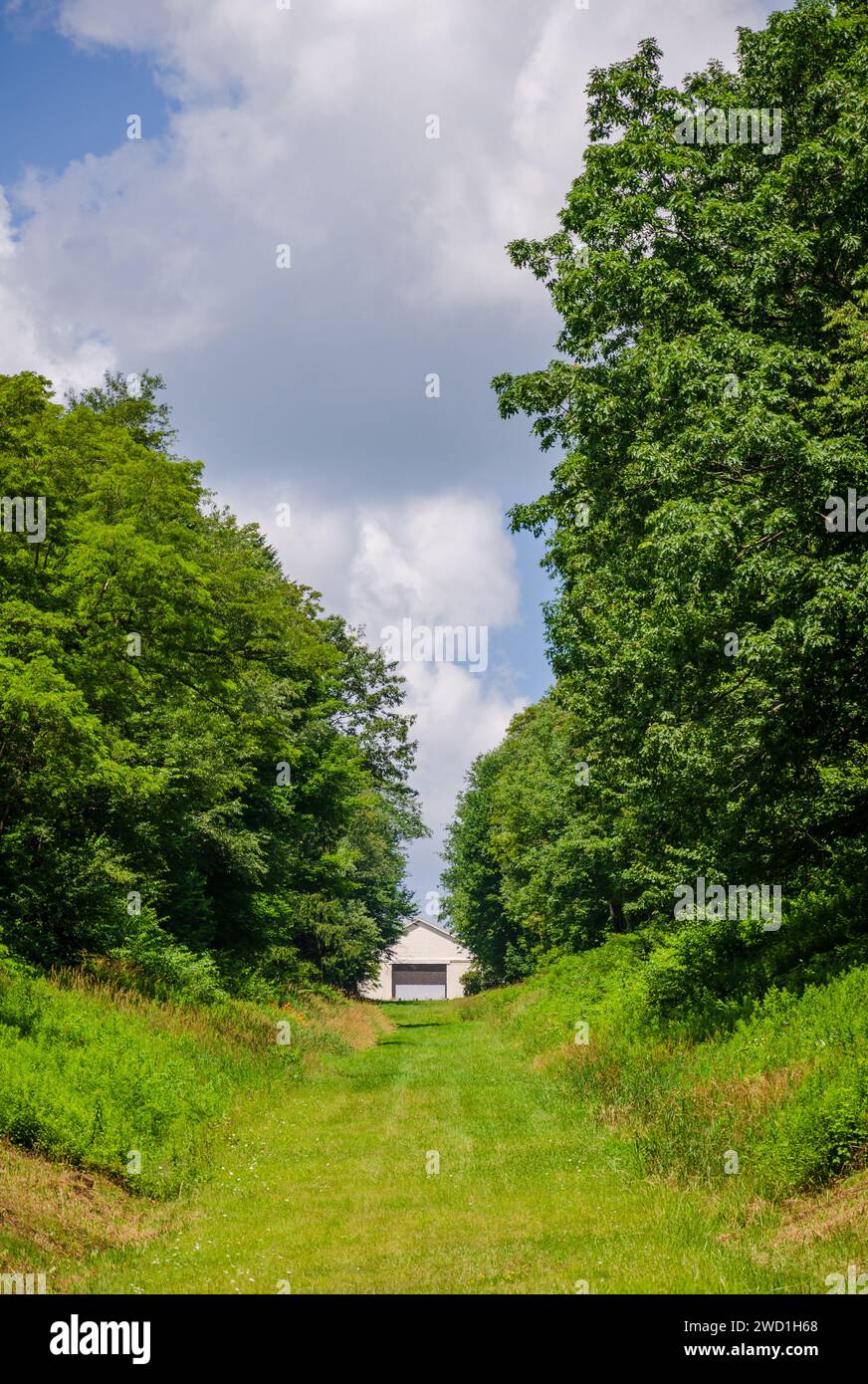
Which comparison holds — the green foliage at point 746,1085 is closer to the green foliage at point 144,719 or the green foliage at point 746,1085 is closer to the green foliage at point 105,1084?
the green foliage at point 105,1084

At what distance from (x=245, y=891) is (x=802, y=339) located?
22491mm

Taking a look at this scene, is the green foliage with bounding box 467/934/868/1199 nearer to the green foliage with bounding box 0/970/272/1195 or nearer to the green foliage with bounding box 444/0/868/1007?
the green foliage with bounding box 444/0/868/1007

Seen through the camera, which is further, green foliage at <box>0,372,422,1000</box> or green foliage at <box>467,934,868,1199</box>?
green foliage at <box>0,372,422,1000</box>

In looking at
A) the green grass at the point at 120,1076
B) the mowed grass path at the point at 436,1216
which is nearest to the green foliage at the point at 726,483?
the mowed grass path at the point at 436,1216

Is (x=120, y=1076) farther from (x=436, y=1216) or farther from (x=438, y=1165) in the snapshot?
(x=436, y=1216)

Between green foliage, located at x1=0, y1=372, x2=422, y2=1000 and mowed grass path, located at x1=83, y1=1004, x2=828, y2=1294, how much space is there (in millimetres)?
6232

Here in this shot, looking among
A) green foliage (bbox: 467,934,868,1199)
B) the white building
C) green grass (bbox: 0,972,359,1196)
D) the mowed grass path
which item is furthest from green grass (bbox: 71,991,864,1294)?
the white building

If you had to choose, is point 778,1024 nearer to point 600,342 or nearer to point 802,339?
point 802,339

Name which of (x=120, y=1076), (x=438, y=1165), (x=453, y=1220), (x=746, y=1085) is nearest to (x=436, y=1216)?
(x=453, y=1220)

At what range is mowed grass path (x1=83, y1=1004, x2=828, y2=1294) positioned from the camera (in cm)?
779

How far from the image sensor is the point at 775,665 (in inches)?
529

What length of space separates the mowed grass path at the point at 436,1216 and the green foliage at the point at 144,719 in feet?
20.4

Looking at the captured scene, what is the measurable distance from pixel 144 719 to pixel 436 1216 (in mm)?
17114
